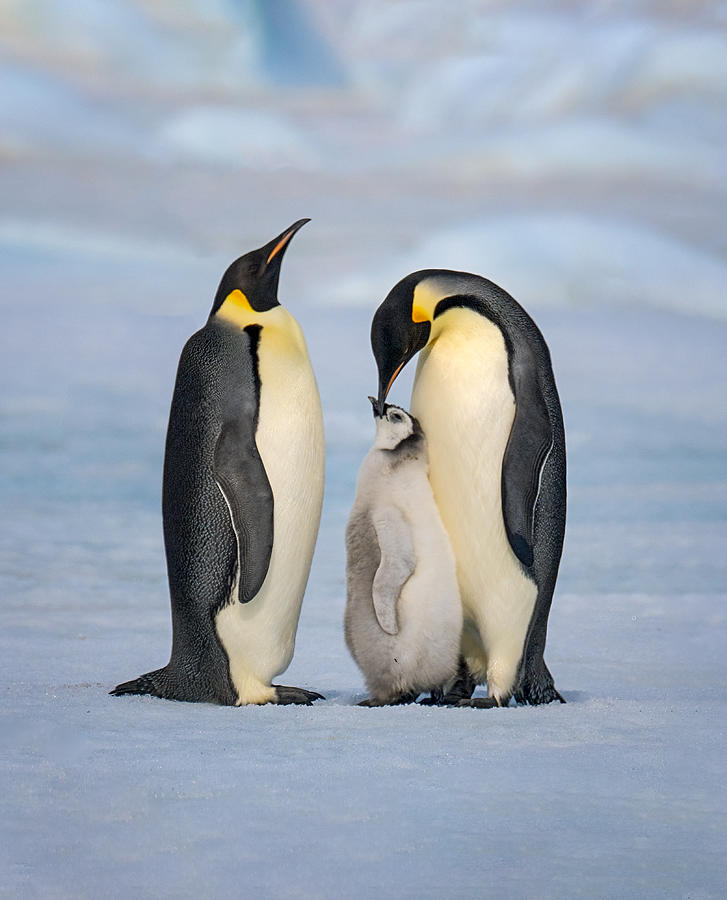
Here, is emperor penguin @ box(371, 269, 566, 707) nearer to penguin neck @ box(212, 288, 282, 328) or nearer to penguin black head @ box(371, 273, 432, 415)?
penguin black head @ box(371, 273, 432, 415)

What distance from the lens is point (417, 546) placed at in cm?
380

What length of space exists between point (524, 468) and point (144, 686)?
1370 mm

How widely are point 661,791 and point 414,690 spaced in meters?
1.08

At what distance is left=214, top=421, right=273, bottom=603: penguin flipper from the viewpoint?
375cm

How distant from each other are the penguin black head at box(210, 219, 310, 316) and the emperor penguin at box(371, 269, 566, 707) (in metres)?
0.35

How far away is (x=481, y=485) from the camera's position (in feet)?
12.7

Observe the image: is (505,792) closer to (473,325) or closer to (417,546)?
(417,546)

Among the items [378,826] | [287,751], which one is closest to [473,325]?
[287,751]

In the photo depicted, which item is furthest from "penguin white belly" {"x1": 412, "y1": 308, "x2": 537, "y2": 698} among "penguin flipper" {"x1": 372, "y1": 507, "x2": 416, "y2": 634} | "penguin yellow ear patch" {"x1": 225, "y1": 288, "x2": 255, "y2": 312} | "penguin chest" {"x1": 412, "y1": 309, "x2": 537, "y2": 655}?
"penguin yellow ear patch" {"x1": 225, "y1": 288, "x2": 255, "y2": 312}

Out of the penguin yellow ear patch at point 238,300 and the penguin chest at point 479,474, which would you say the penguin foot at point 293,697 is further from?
the penguin yellow ear patch at point 238,300

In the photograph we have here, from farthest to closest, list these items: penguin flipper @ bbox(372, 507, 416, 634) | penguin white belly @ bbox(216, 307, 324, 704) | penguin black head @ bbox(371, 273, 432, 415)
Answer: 1. penguin black head @ bbox(371, 273, 432, 415)
2. penguin white belly @ bbox(216, 307, 324, 704)
3. penguin flipper @ bbox(372, 507, 416, 634)

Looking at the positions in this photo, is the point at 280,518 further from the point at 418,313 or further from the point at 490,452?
the point at 418,313

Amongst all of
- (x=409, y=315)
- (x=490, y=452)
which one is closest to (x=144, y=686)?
(x=490, y=452)

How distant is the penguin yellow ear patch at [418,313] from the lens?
4.00 meters
